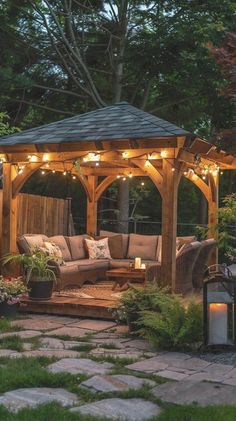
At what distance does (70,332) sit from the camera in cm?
704

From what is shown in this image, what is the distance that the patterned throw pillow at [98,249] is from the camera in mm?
11562

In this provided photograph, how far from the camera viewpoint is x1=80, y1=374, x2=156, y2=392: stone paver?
445 centimetres

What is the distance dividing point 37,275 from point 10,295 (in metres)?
0.83

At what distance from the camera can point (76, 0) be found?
14.7m

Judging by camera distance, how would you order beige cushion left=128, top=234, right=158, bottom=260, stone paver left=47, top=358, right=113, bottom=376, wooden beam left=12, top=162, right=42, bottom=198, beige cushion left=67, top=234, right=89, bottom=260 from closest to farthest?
stone paver left=47, top=358, right=113, bottom=376, wooden beam left=12, top=162, right=42, bottom=198, beige cushion left=67, top=234, right=89, bottom=260, beige cushion left=128, top=234, right=158, bottom=260

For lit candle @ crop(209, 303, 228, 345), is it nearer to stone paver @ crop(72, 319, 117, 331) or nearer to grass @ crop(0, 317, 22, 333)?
stone paver @ crop(72, 319, 117, 331)

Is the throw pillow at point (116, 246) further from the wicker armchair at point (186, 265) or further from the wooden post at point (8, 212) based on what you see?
the wooden post at point (8, 212)

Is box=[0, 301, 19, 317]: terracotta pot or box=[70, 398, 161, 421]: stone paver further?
box=[0, 301, 19, 317]: terracotta pot

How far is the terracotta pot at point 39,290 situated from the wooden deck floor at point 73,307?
0.27 ft

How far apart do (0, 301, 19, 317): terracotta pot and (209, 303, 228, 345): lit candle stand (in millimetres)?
3115

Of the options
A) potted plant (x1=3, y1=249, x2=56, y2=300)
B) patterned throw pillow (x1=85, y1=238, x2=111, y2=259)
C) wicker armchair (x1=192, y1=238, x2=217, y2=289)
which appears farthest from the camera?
patterned throw pillow (x1=85, y1=238, x2=111, y2=259)

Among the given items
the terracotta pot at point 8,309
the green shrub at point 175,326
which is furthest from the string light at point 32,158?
the green shrub at point 175,326

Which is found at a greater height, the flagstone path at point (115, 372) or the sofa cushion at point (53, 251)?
the sofa cushion at point (53, 251)

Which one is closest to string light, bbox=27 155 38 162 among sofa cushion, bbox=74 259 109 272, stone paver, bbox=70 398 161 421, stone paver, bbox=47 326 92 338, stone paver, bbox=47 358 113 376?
sofa cushion, bbox=74 259 109 272
